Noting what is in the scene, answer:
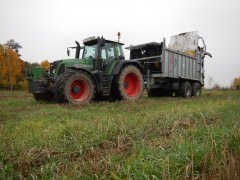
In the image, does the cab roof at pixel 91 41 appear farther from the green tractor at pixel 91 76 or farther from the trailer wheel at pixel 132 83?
the trailer wheel at pixel 132 83

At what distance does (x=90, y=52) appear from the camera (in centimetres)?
1055

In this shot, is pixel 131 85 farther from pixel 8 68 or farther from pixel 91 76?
pixel 8 68

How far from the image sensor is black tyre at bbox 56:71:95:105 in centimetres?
881

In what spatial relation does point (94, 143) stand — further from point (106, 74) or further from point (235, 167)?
point (106, 74)

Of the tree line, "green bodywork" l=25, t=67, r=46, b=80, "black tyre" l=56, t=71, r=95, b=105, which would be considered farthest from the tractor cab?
the tree line

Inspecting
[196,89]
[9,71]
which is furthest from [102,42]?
[9,71]

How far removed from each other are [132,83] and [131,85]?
0.10 m

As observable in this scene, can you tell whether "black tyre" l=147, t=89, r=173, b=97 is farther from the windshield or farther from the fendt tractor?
the windshield

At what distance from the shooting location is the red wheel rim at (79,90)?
9.38 m

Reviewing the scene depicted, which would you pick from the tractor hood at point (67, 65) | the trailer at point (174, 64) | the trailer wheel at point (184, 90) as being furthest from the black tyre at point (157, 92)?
the tractor hood at point (67, 65)

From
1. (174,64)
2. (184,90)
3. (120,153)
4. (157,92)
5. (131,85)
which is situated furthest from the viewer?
(157,92)

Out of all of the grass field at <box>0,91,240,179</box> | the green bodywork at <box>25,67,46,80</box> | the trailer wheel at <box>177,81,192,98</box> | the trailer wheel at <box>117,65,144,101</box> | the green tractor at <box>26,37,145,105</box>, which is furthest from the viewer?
the trailer wheel at <box>177,81,192,98</box>

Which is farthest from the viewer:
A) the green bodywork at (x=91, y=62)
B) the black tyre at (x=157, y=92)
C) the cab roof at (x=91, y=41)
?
the black tyre at (x=157, y=92)

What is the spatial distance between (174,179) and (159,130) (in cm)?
207
